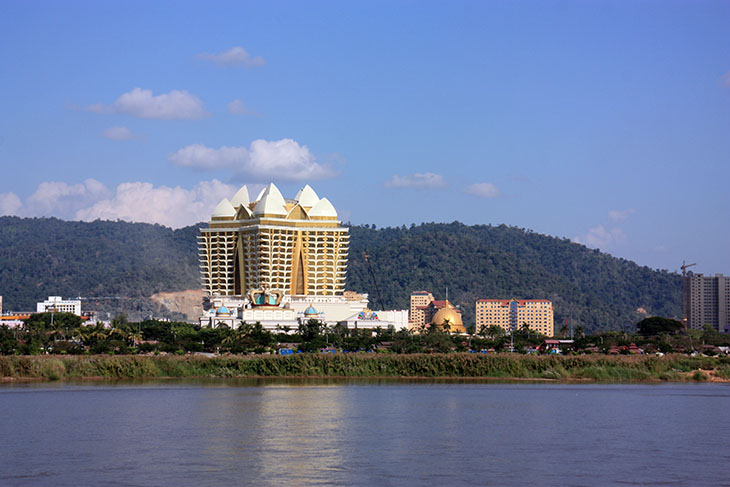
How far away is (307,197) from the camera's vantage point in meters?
190

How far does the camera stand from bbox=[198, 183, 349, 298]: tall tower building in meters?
182

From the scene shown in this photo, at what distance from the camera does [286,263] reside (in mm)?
183000

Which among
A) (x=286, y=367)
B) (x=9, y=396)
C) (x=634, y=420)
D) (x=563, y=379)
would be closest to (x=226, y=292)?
(x=286, y=367)

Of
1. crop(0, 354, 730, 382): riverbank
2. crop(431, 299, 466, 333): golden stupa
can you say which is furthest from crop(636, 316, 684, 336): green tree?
crop(0, 354, 730, 382): riverbank

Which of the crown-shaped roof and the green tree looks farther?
the crown-shaped roof

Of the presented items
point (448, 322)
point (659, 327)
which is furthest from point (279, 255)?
point (659, 327)

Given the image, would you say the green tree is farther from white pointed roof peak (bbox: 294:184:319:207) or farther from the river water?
the river water

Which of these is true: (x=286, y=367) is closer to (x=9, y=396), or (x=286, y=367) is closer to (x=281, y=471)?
(x=9, y=396)

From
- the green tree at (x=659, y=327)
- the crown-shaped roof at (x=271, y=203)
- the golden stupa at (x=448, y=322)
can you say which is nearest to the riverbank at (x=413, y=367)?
the golden stupa at (x=448, y=322)

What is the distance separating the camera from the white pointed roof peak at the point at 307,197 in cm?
18900

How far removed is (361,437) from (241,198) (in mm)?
147422

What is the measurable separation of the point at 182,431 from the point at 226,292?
138 meters

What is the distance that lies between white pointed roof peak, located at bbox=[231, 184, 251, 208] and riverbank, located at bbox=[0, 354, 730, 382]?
313 feet

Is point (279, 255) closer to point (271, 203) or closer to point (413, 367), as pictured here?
point (271, 203)
